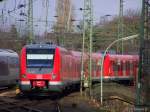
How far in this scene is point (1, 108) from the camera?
81.6 ft

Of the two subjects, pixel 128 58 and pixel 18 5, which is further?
pixel 128 58

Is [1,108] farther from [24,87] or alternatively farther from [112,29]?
[112,29]

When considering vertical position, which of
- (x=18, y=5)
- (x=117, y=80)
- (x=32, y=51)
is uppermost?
(x=18, y=5)

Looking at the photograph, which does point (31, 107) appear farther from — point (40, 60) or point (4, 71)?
point (4, 71)

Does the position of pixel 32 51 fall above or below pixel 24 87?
above

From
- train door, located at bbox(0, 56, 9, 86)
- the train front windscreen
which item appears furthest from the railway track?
train door, located at bbox(0, 56, 9, 86)

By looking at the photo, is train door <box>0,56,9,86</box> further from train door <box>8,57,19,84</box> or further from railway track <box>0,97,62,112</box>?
railway track <box>0,97,62,112</box>

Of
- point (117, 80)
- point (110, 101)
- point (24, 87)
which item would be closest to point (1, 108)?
point (24, 87)

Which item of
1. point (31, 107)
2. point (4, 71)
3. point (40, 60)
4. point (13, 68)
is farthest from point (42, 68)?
point (13, 68)

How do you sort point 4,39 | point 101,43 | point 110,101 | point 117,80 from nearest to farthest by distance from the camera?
point 110,101
point 117,80
point 4,39
point 101,43

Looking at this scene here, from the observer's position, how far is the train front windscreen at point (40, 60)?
104ft

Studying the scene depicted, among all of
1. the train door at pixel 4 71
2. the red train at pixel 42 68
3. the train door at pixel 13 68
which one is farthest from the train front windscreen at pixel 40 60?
the train door at pixel 13 68

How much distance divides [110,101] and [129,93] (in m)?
8.11

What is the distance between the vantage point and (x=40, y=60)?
31797 mm
